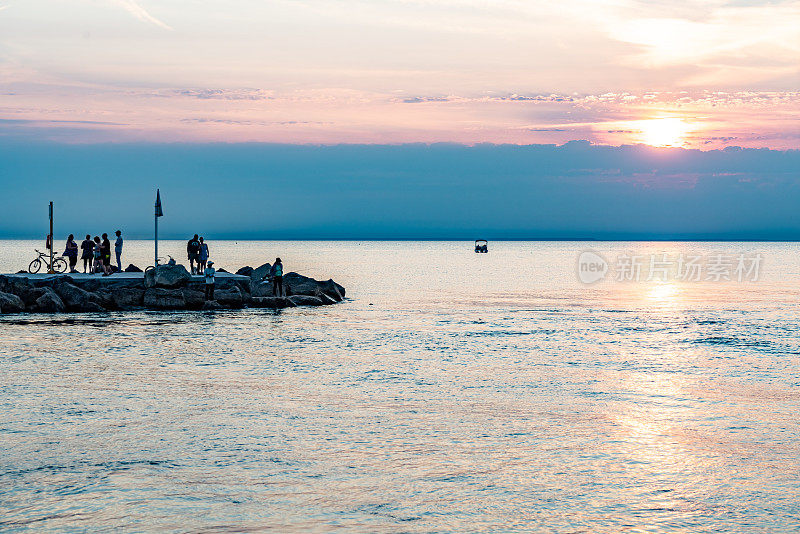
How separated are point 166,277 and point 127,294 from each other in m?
2.25

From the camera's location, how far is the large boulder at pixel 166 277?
119 feet

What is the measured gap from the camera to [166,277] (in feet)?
119

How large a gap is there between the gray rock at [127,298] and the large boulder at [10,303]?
3.64 metres

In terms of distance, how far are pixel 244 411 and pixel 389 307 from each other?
24587mm

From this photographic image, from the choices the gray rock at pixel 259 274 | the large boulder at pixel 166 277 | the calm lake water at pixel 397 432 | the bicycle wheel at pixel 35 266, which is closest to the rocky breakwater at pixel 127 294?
the large boulder at pixel 166 277

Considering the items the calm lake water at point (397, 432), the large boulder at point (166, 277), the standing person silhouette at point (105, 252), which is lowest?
the calm lake water at point (397, 432)

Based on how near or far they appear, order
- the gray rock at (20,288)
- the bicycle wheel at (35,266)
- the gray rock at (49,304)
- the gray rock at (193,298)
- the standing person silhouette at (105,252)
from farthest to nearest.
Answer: the bicycle wheel at (35,266)
the standing person silhouette at (105,252)
the gray rock at (193,298)
the gray rock at (20,288)
the gray rock at (49,304)

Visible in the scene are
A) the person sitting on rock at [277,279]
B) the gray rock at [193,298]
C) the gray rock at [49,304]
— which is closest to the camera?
the gray rock at [49,304]

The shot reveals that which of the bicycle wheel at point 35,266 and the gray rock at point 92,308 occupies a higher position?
the bicycle wheel at point 35,266

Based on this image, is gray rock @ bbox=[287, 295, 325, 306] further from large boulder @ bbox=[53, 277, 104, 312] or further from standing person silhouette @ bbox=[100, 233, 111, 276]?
standing person silhouette @ bbox=[100, 233, 111, 276]

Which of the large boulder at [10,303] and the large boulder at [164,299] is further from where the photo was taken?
the large boulder at [164,299]

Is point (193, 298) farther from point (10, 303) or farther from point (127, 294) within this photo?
point (10, 303)

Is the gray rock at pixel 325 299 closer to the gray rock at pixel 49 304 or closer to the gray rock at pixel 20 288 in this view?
the gray rock at pixel 49 304

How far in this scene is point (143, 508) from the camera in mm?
8414
